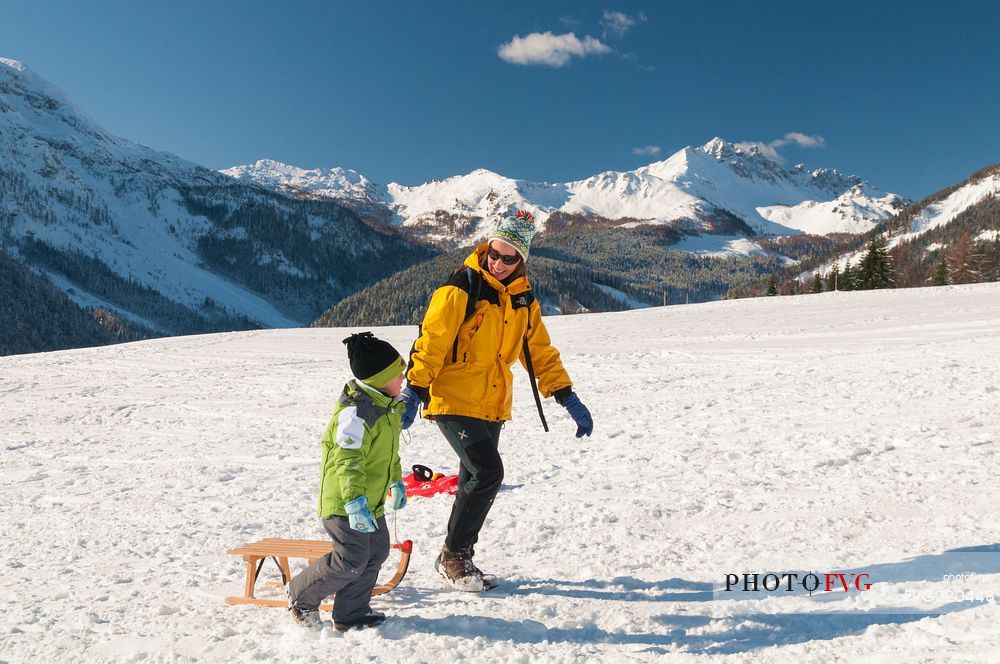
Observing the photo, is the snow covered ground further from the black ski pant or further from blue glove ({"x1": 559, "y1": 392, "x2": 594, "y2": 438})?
blue glove ({"x1": 559, "y1": 392, "x2": 594, "y2": 438})

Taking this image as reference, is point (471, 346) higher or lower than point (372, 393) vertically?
higher

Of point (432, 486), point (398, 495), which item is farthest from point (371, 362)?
point (432, 486)

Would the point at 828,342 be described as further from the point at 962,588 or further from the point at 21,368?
the point at 21,368

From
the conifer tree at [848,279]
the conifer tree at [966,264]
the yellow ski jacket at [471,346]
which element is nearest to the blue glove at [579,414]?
the yellow ski jacket at [471,346]

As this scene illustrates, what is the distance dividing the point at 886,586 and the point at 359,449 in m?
3.21

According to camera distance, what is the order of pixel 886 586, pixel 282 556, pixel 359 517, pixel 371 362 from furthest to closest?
pixel 282 556 → pixel 886 586 → pixel 371 362 → pixel 359 517

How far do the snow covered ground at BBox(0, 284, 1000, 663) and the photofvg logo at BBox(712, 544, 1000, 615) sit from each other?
0.07 ft

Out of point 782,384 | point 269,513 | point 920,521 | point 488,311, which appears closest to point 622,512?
point 920,521

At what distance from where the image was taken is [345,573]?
339 centimetres

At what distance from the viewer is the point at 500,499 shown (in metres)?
5.85

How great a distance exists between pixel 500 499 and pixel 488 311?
8.79ft

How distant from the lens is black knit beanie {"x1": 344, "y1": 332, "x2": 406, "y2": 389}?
333cm

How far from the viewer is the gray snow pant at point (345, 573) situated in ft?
11.1

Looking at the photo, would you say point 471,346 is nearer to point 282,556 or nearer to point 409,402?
point 409,402
